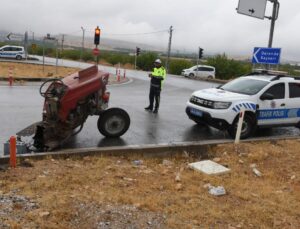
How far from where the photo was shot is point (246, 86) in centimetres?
1059

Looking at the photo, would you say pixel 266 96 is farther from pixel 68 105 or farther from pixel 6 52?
pixel 6 52

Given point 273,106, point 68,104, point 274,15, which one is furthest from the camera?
point 274,15

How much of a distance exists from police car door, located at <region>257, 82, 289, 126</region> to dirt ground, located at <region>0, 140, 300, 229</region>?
7.58 ft

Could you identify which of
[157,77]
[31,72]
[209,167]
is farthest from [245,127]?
[31,72]

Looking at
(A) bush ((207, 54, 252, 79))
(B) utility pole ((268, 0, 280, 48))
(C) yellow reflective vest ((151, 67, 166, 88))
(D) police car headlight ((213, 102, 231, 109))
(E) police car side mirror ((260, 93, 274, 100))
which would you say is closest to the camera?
(D) police car headlight ((213, 102, 231, 109))

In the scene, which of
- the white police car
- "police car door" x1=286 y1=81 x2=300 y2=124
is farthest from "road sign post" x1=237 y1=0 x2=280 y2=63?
"police car door" x1=286 y1=81 x2=300 y2=124

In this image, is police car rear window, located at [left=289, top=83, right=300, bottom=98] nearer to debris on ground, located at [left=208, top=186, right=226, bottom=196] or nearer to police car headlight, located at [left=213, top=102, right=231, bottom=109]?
police car headlight, located at [left=213, top=102, right=231, bottom=109]

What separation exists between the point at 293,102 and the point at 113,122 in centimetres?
493

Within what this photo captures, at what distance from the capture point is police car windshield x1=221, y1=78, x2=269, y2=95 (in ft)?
33.8

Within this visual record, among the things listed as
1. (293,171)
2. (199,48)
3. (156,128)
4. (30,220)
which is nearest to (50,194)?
(30,220)

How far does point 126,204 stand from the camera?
5203mm

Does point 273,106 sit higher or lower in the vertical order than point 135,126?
higher

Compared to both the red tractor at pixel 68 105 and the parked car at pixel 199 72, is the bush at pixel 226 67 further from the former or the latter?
the red tractor at pixel 68 105

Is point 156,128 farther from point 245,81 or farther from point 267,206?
point 267,206
